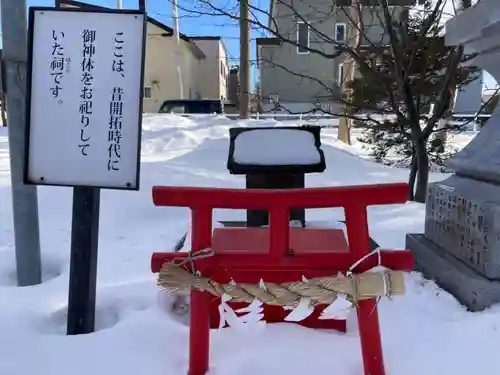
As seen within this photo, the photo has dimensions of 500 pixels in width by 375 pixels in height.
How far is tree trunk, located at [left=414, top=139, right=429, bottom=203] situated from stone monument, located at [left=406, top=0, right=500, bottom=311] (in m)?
2.48

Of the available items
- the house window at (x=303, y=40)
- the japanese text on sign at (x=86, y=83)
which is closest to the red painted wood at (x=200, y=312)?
the japanese text on sign at (x=86, y=83)

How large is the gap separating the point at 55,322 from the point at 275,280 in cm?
120

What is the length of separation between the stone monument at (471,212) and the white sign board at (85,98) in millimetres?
1538

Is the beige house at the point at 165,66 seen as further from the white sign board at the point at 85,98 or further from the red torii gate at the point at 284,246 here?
the red torii gate at the point at 284,246

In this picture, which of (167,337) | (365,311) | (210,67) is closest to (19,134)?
(167,337)

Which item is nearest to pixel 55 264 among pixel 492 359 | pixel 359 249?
pixel 359 249

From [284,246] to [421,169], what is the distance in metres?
4.27

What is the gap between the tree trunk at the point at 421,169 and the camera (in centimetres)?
528

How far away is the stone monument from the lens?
207cm

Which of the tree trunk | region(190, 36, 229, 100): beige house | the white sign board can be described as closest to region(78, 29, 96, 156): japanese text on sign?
the white sign board

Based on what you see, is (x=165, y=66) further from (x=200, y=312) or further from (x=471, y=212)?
(x=200, y=312)

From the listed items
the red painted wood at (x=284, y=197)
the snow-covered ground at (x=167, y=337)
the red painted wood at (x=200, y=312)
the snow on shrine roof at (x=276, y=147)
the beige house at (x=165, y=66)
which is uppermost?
the beige house at (x=165, y=66)

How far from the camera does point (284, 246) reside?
161cm

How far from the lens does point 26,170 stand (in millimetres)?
2041
